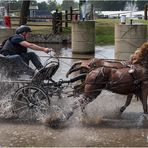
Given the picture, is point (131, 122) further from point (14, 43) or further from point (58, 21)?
point (58, 21)

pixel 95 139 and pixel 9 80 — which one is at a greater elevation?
pixel 9 80

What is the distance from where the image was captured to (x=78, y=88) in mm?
9711

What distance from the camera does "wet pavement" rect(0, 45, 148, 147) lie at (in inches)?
320

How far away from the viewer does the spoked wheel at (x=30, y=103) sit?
31.3 ft

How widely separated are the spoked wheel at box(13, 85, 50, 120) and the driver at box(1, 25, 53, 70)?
2.78 ft

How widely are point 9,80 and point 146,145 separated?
3512 mm

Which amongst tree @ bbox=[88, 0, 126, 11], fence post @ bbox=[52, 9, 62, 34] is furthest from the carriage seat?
tree @ bbox=[88, 0, 126, 11]

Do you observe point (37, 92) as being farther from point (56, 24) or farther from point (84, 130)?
point (56, 24)

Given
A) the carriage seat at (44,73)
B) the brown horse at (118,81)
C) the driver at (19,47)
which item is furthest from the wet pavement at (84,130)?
the driver at (19,47)

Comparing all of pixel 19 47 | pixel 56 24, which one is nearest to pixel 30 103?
pixel 19 47

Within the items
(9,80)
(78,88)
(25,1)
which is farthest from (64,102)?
(25,1)

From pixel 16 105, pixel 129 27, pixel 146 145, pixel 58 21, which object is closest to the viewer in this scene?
pixel 146 145

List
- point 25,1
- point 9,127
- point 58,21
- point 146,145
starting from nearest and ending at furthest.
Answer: point 146,145 → point 9,127 → point 58,21 → point 25,1

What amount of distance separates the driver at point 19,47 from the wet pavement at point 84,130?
3.23 ft
